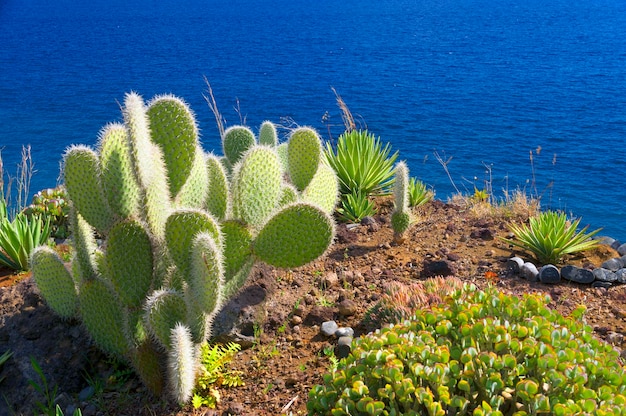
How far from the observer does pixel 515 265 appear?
4.88 meters

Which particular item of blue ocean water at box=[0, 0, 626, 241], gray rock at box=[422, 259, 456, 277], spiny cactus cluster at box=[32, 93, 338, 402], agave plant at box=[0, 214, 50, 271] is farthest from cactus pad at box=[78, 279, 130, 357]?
blue ocean water at box=[0, 0, 626, 241]

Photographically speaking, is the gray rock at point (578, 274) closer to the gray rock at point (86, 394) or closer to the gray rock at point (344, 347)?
the gray rock at point (344, 347)

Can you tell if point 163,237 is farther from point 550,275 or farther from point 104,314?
point 550,275

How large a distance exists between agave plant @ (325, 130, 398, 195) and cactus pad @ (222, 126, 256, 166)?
3.93ft

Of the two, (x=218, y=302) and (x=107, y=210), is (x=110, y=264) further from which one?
(x=218, y=302)

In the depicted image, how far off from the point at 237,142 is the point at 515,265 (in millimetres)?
2453

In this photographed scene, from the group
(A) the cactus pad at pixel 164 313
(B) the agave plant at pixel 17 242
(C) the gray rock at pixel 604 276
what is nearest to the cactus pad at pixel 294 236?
(A) the cactus pad at pixel 164 313

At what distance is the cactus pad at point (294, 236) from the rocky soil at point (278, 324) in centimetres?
41

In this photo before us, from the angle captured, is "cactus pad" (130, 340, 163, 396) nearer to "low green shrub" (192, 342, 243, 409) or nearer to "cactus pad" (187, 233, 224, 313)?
"low green shrub" (192, 342, 243, 409)

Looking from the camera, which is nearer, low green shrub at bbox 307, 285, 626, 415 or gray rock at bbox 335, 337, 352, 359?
low green shrub at bbox 307, 285, 626, 415

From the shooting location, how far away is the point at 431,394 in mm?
2328

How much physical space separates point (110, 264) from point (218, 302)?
61cm

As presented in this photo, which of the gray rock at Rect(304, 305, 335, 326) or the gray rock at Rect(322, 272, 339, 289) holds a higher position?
the gray rock at Rect(322, 272, 339, 289)

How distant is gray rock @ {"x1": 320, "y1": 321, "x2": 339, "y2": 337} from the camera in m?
3.92
